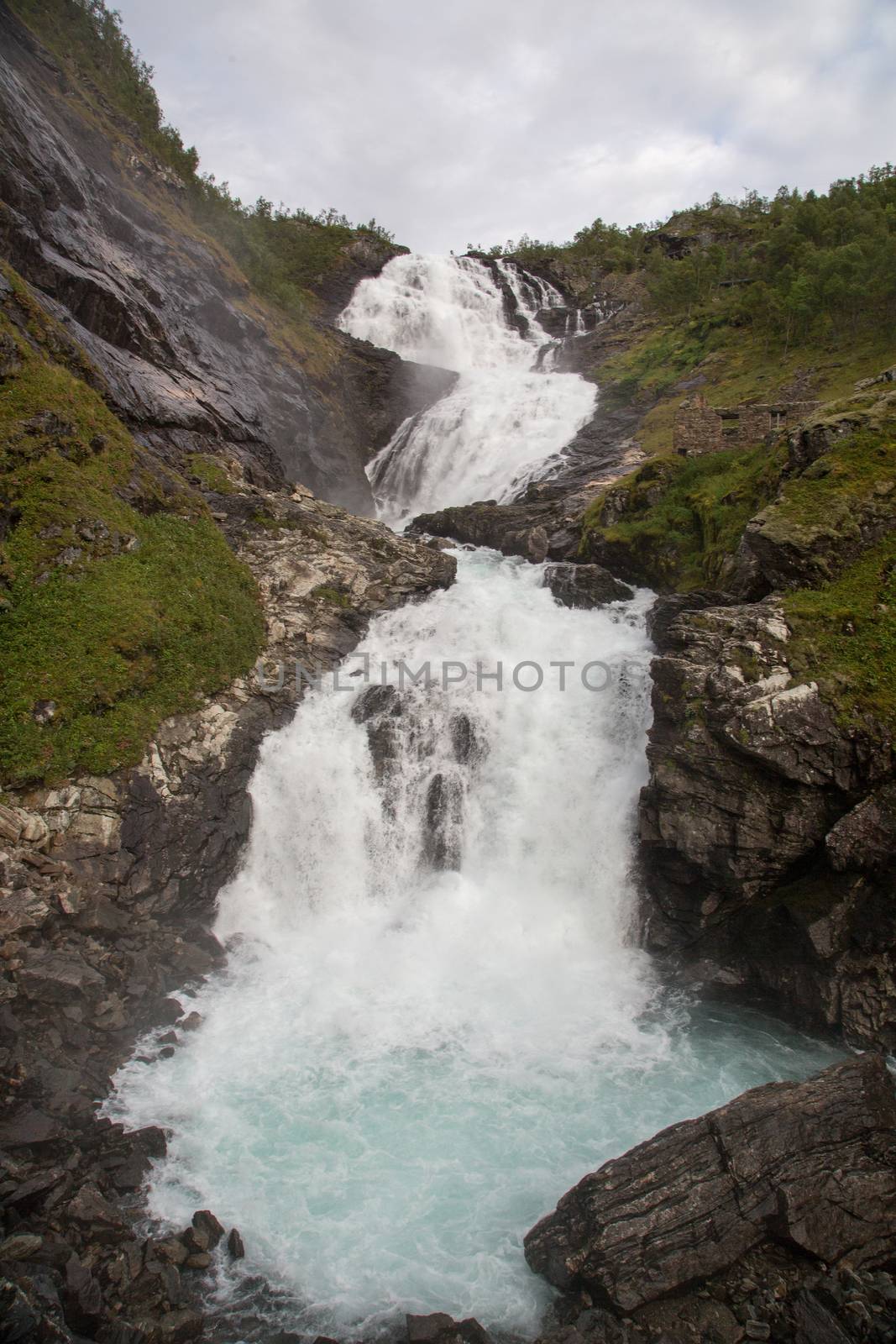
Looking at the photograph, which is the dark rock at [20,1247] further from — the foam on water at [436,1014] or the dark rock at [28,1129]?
the foam on water at [436,1014]

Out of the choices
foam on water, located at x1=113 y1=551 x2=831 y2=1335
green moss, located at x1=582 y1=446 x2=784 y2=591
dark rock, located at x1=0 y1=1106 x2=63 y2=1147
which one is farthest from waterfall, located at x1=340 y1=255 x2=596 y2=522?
dark rock, located at x1=0 y1=1106 x2=63 y2=1147

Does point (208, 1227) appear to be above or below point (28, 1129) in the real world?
below

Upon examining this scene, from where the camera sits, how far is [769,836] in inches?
543

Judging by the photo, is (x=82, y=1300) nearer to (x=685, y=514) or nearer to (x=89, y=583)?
(x=89, y=583)

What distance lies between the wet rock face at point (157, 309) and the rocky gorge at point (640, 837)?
207 millimetres

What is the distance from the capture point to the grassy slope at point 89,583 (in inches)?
578

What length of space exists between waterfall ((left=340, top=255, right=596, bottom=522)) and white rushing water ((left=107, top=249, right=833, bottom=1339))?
51.2ft

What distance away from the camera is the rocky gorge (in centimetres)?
829

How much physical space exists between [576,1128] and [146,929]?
29.7ft

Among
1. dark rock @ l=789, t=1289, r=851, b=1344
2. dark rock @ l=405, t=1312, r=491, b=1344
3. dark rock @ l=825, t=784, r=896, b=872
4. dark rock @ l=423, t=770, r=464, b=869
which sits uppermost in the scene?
dark rock @ l=825, t=784, r=896, b=872

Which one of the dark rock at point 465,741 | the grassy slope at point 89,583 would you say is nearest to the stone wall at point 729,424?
the dark rock at point 465,741

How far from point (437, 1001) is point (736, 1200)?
258 inches


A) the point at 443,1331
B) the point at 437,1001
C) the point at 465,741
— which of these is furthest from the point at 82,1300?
the point at 465,741

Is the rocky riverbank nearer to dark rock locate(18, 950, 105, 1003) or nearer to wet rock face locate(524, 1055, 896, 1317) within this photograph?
dark rock locate(18, 950, 105, 1003)
